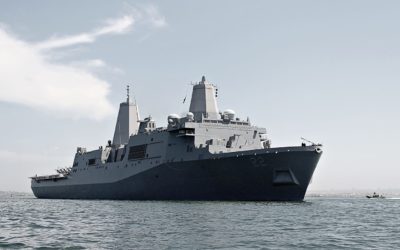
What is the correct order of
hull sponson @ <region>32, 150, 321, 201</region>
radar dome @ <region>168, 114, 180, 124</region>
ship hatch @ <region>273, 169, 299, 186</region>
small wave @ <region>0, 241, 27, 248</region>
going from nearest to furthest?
small wave @ <region>0, 241, 27, 248</region> < hull sponson @ <region>32, 150, 321, 201</region> < ship hatch @ <region>273, 169, 299, 186</region> < radar dome @ <region>168, 114, 180, 124</region>

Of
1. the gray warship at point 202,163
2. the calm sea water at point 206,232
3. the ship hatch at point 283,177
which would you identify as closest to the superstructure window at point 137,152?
the gray warship at point 202,163

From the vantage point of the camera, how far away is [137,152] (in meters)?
46.5

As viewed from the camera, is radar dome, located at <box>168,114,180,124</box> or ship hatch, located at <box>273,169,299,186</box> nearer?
ship hatch, located at <box>273,169,299,186</box>

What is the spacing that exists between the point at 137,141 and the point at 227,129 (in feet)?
32.3

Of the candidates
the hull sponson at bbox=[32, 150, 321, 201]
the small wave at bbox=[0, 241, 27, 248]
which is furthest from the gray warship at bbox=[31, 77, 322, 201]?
→ the small wave at bbox=[0, 241, 27, 248]

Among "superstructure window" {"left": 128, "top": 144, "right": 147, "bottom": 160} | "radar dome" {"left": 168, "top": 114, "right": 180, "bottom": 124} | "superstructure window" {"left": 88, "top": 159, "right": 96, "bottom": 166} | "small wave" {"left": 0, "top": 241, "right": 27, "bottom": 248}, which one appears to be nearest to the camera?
"small wave" {"left": 0, "top": 241, "right": 27, "bottom": 248}

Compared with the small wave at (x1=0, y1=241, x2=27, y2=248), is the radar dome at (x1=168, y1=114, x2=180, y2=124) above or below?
above

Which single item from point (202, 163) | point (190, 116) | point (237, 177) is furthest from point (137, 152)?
point (237, 177)

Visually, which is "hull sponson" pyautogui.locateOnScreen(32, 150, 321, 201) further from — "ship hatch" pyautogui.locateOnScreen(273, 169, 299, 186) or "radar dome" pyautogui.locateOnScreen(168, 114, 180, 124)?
"radar dome" pyautogui.locateOnScreen(168, 114, 180, 124)

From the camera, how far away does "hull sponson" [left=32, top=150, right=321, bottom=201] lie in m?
35.2

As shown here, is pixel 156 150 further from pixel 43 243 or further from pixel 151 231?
pixel 43 243

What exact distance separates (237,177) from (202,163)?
3.04m

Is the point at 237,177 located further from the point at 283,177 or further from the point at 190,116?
the point at 190,116

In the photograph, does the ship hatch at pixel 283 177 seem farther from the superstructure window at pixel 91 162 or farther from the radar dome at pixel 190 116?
the superstructure window at pixel 91 162
